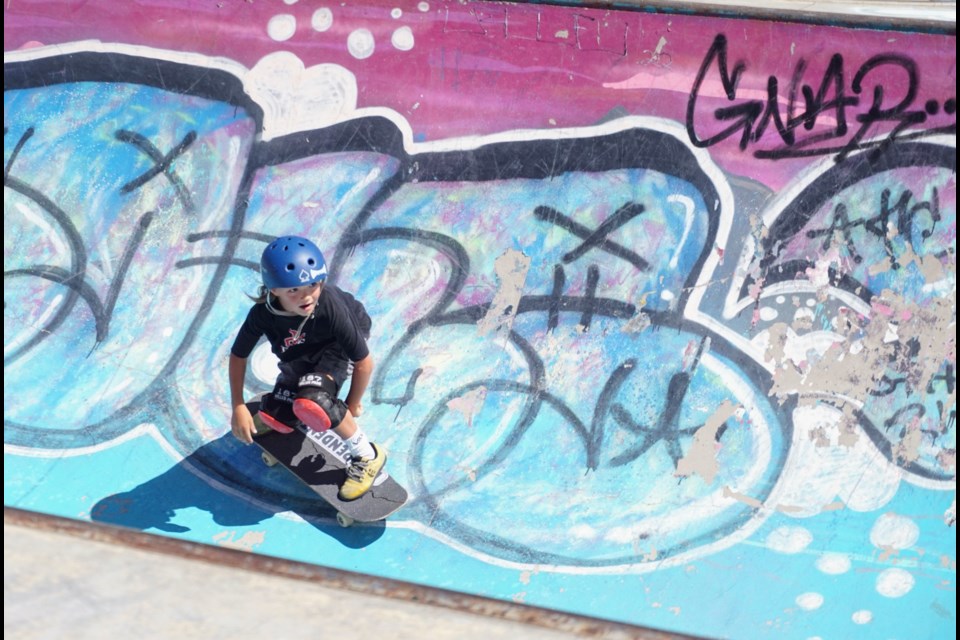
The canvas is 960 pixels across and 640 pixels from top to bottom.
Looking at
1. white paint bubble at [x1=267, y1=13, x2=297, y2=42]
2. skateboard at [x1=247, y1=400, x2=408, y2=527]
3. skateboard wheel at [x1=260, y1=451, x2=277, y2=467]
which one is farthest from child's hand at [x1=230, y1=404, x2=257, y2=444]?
white paint bubble at [x1=267, y1=13, x2=297, y2=42]

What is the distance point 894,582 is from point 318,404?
8.86 feet

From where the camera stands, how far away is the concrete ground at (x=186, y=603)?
3668 millimetres

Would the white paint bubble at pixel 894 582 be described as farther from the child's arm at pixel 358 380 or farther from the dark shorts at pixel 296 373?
the dark shorts at pixel 296 373

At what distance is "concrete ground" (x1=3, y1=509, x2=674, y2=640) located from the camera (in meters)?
3.67

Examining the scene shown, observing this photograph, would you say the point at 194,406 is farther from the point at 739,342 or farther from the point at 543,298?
the point at 739,342

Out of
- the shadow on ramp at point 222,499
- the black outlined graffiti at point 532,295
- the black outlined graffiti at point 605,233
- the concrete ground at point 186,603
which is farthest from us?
the black outlined graffiti at point 605,233

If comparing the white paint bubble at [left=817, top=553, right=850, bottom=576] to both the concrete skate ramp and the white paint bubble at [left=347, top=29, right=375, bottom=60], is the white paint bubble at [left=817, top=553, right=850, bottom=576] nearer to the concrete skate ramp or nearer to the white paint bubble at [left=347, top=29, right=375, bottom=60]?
the concrete skate ramp

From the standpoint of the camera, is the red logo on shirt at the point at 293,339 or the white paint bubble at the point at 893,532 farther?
the white paint bubble at the point at 893,532

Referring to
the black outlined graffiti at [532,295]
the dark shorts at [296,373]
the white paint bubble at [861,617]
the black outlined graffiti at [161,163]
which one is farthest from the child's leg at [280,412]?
the white paint bubble at [861,617]

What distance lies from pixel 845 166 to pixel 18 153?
4.59 metres

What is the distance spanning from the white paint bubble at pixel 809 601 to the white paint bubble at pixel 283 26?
153 inches

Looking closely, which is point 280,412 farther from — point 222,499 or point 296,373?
point 222,499

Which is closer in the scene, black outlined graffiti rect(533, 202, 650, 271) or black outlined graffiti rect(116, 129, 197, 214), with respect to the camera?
black outlined graffiti rect(533, 202, 650, 271)

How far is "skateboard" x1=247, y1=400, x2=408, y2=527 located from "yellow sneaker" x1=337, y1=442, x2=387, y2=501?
0.02 m
